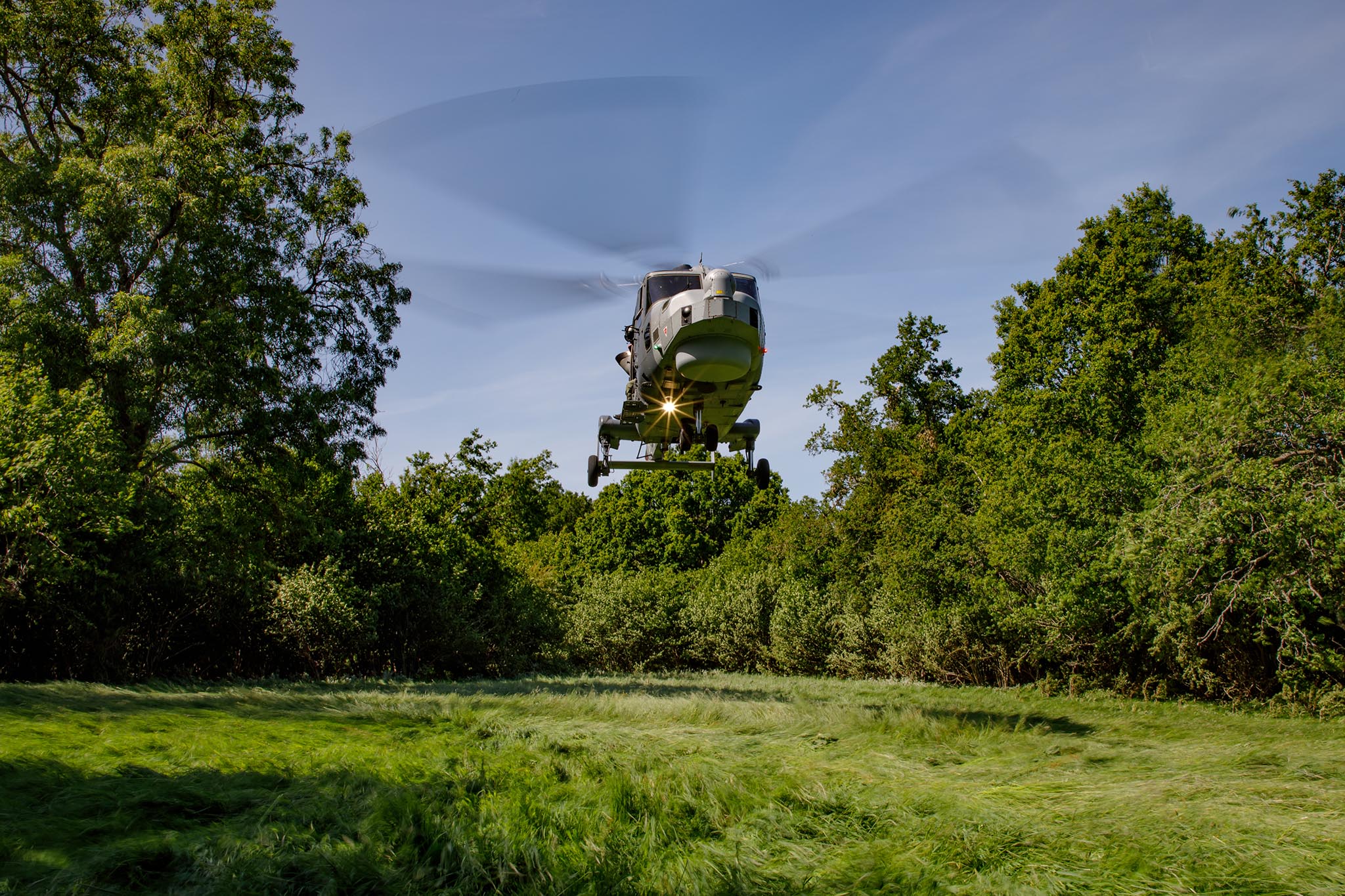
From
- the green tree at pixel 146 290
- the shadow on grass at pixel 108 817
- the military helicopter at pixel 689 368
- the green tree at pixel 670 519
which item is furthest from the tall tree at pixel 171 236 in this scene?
the green tree at pixel 670 519

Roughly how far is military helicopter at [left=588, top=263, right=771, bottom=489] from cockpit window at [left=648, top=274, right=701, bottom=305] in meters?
0.01

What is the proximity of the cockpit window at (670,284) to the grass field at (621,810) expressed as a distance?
668cm

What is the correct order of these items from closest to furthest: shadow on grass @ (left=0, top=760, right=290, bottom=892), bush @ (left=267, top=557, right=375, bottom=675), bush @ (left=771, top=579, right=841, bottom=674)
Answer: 1. shadow on grass @ (left=0, top=760, right=290, bottom=892)
2. bush @ (left=267, top=557, right=375, bottom=675)
3. bush @ (left=771, top=579, right=841, bottom=674)

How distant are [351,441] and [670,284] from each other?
1010 cm

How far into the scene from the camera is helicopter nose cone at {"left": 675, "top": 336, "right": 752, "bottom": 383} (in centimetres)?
1130

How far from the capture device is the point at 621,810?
5.41m

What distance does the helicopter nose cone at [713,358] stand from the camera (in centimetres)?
1130

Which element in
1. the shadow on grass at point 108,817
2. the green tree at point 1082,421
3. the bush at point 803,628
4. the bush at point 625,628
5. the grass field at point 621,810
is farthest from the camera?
the bush at point 625,628

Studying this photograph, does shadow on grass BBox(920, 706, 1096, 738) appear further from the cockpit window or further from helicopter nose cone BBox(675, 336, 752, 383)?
the cockpit window

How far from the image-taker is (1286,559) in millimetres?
13367

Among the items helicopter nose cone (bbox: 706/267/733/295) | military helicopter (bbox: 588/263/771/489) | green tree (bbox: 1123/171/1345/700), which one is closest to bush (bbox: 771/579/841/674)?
green tree (bbox: 1123/171/1345/700)

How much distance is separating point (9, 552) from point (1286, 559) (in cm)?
2190

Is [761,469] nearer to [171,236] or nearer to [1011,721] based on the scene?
[1011,721]

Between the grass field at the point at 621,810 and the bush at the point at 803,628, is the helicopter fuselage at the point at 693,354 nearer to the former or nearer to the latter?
the grass field at the point at 621,810
